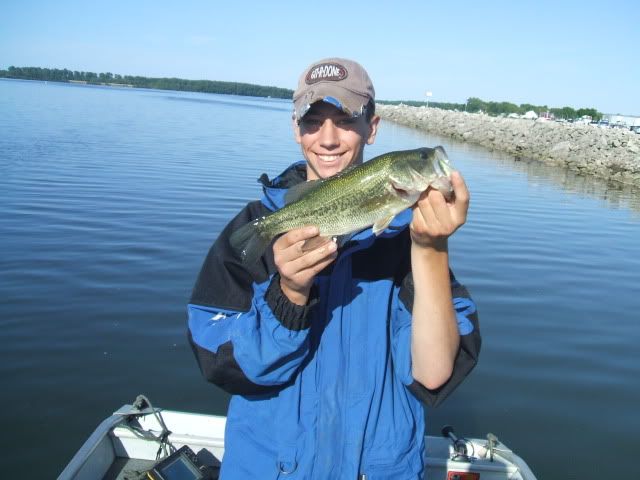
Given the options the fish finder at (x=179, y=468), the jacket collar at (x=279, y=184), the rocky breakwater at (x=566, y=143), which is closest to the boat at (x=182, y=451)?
the fish finder at (x=179, y=468)

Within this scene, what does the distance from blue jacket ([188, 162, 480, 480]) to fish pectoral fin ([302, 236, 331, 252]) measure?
0.30m

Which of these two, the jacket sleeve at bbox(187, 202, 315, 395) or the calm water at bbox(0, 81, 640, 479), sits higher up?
the jacket sleeve at bbox(187, 202, 315, 395)

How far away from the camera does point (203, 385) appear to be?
699 cm

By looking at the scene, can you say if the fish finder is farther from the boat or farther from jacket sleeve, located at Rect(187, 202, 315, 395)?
jacket sleeve, located at Rect(187, 202, 315, 395)

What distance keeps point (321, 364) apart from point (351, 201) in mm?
996

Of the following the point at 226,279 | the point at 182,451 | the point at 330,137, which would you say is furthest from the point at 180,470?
the point at 330,137

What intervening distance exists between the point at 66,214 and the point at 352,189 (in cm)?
1274

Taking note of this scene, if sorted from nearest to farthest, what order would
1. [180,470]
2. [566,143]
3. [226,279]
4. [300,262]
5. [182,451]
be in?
[300,262]
[226,279]
[180,470]
[182,451]
[566,143]

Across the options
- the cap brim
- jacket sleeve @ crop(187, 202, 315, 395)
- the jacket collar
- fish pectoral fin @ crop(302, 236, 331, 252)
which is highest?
the cap brim

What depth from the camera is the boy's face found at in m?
3.33

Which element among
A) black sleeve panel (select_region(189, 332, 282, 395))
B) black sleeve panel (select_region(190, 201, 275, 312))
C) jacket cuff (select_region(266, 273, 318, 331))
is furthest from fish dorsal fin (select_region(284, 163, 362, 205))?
black sleeve panel (select_region(189, 332, 282, 395))

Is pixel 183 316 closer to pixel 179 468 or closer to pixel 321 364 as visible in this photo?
pixel 179 468

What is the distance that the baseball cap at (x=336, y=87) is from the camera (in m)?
3.22

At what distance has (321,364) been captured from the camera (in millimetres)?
2904
